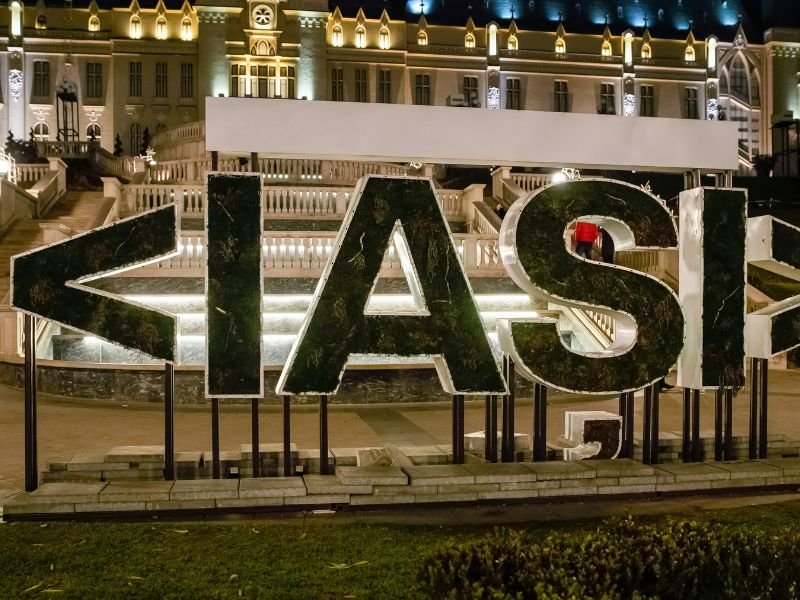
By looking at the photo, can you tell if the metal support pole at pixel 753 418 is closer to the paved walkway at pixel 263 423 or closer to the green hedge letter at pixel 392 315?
the paved walkway at pixel 263 423

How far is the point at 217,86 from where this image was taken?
202 ft

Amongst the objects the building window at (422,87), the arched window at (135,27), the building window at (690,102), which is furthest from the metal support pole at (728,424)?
the building window at (690,102)

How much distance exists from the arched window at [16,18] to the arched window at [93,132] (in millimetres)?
8785

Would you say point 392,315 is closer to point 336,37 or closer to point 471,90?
point 336,37

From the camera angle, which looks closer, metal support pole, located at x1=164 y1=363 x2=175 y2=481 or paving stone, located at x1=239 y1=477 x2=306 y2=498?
paving stone, located at x1=239 y1=477 x2=306 y2=498

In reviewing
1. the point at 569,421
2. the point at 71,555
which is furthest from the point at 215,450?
the point at 569,421

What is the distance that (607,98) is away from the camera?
72.8 metres

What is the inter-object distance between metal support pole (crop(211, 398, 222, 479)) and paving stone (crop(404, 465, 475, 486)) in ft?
6.73

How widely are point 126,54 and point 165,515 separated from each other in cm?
6132

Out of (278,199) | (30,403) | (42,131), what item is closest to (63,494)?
(30,403)

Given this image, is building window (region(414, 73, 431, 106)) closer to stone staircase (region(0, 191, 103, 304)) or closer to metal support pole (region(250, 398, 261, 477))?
stone staircase (region(0, 191, 103, 304))

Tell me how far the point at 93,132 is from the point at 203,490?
60.6 meters

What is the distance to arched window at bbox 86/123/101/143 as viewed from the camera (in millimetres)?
62812

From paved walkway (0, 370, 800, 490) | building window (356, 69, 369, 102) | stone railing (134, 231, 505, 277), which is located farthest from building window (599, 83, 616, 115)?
paved walkway (0, 370, 800, 490)
